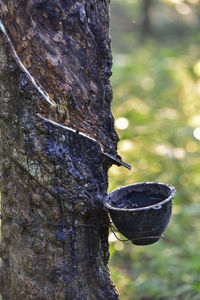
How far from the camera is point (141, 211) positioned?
2.17m

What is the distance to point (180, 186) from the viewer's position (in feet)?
19.7

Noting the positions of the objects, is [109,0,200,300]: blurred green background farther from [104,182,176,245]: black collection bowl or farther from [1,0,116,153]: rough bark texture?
[1,0,116,153]: rough bark texture

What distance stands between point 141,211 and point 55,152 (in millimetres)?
562

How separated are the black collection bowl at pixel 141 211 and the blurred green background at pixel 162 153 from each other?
4.39 ft

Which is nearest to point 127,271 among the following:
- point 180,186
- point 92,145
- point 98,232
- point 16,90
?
point 180,186

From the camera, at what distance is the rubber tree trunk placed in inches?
85.4

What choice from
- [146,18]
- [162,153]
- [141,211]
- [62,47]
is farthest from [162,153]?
[146,18]

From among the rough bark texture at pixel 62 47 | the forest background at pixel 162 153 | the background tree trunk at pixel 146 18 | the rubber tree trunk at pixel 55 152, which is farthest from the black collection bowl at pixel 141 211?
the background tree trunk at pixel 146 18

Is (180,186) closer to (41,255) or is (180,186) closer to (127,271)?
(127,271)

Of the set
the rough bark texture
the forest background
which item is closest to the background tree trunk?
the forest background

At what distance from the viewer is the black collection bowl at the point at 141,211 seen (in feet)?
7.17

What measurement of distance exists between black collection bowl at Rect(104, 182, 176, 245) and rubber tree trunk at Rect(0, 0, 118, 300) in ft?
0.49

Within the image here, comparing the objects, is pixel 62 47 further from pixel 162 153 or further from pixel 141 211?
pixel 162 153

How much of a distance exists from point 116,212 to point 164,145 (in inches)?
158
